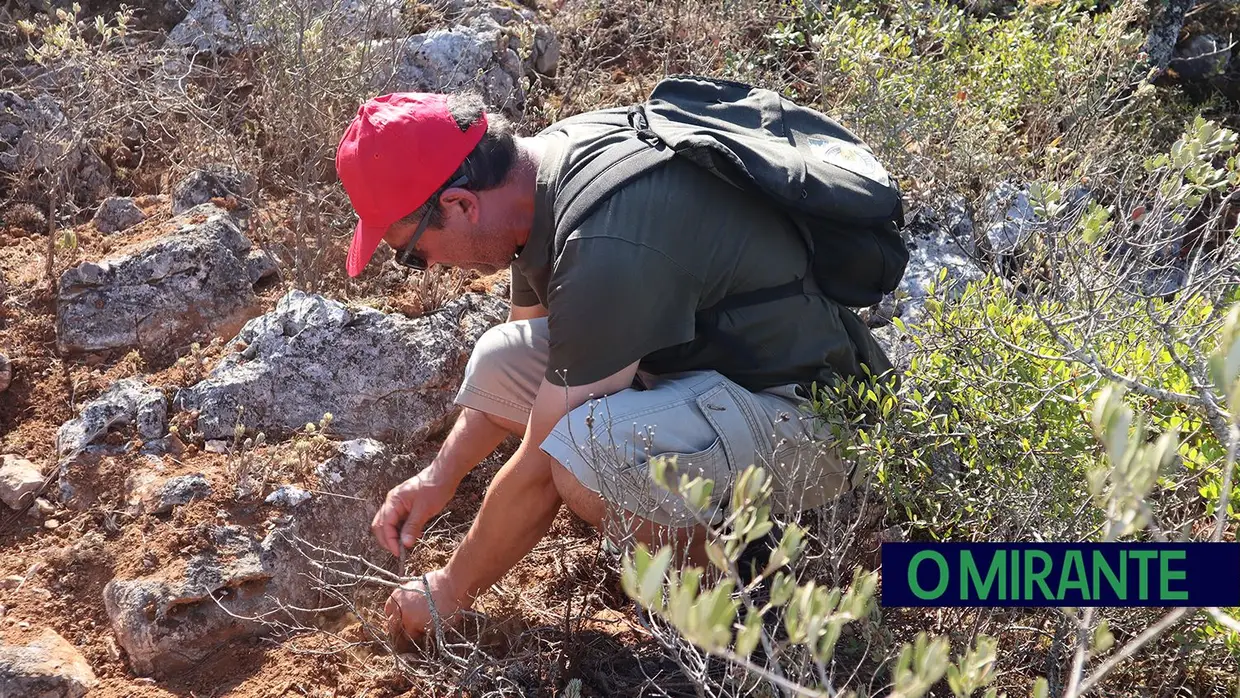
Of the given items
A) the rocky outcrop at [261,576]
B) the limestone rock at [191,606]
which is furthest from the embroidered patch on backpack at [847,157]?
the limestone rock at [191,606]

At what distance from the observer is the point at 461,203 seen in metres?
2.46

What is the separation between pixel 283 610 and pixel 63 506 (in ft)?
2.45

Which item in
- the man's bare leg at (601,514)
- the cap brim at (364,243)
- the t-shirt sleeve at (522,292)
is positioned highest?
the cap brim at (364,243)

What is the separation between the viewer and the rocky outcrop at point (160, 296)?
11.3 ft

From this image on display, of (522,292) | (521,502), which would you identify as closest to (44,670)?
(521,502)

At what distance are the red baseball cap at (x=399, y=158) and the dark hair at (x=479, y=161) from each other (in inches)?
0.5

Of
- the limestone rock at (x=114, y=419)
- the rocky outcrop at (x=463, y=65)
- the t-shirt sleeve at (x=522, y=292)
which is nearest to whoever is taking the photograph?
the t-shirt sleeve at (x=522, y=292)

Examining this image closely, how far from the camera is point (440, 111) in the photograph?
2518mm

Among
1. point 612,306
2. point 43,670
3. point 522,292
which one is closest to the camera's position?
point 612,306

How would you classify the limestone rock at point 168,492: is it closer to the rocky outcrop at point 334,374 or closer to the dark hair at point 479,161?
the rocky outcrop at point 334,374

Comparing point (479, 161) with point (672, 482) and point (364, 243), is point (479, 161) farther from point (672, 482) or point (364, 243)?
point (672, 482)

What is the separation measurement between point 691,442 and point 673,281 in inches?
15.5

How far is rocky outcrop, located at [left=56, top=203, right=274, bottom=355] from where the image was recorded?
135 inches

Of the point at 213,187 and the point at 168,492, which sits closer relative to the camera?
the point at 168,492
